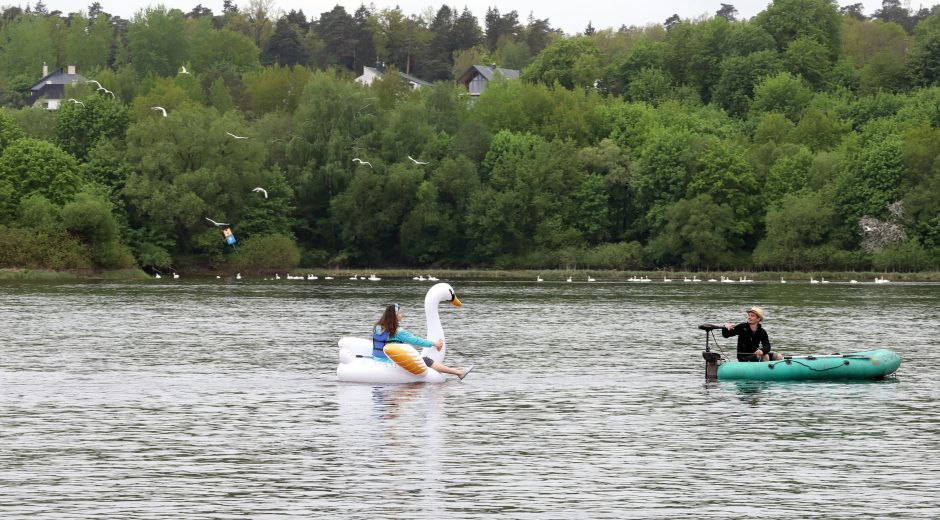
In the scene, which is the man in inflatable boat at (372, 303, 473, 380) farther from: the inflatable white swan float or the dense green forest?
the dense green forest

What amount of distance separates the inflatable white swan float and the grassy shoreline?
288 feet

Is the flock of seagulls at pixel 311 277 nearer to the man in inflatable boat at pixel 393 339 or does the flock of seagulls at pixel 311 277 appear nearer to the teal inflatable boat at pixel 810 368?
the man in inflatable boat at pixel 393 339

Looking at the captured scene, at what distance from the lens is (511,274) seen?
14612 cm

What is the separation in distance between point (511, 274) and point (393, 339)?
104049 mm

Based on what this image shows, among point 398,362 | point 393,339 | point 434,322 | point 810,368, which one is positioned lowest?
point 810,368

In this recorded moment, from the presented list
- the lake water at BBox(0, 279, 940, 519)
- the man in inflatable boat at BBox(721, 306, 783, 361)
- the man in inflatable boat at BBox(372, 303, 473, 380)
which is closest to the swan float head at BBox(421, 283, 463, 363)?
the man in inflatable boat at BBox(372, 303, 473, 380)

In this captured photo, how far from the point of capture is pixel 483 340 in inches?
2406

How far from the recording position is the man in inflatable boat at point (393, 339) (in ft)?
136

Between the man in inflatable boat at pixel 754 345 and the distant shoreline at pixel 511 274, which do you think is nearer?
the man in inflatable boat at pixel 754 345

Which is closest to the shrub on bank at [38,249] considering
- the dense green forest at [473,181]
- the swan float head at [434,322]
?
the dense green forest at [473,181]

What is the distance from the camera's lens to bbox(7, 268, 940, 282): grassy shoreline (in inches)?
5039

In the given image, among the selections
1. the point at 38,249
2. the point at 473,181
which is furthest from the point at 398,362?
the point at 473,181

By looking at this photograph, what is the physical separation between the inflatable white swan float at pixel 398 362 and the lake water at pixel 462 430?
644 mm

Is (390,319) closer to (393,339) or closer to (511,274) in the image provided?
(393,339)
